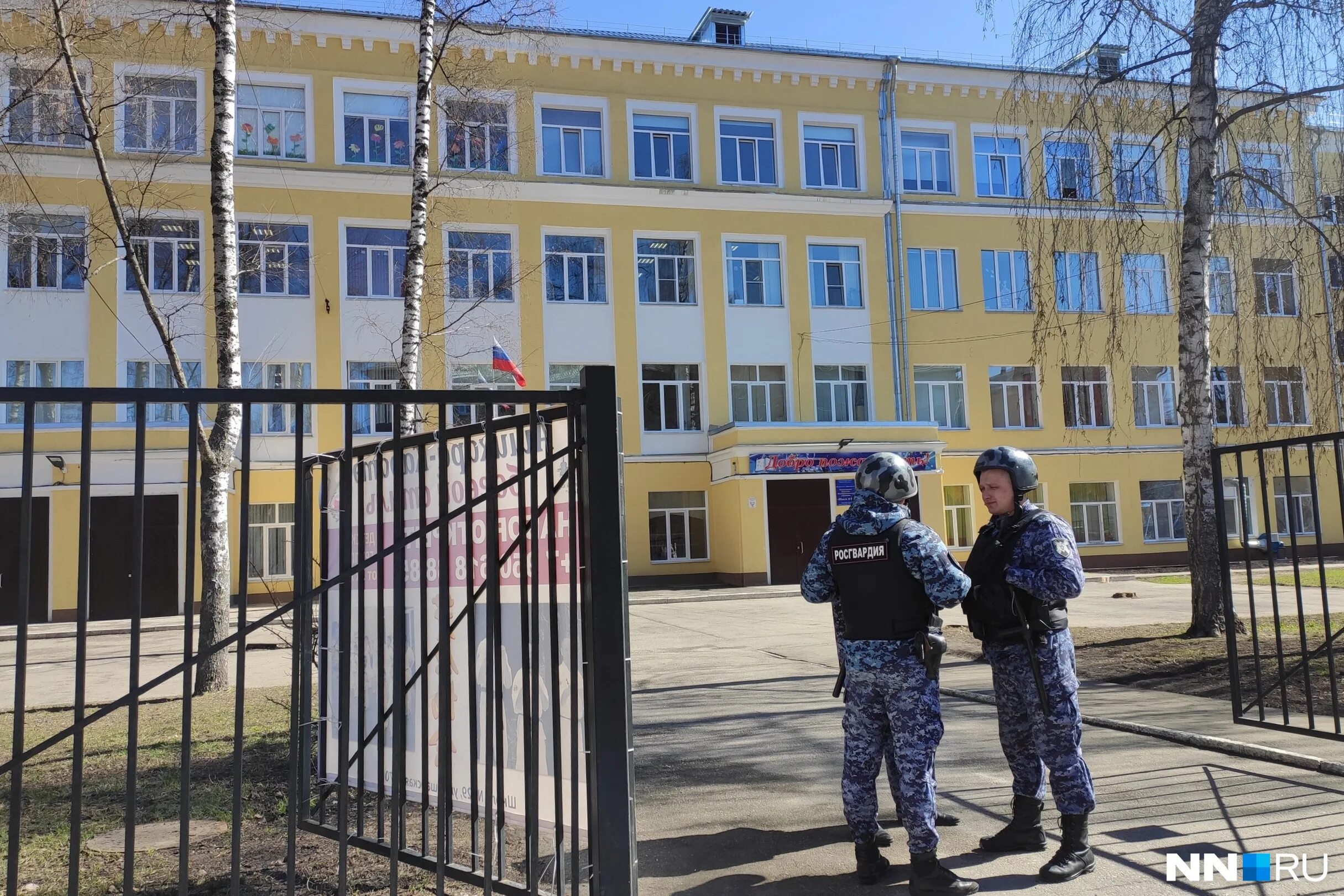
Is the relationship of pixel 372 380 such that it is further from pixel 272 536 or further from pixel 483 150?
pixel 483 150

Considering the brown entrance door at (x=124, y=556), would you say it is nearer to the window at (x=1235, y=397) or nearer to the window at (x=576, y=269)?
the window at (x=576, y=269)

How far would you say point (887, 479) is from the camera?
14.8 ft

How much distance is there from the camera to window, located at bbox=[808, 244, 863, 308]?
30.1 meters

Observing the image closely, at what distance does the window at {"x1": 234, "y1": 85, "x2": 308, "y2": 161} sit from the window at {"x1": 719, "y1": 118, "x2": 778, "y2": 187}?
11.9 m

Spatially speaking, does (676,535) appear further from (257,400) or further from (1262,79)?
(257,400)

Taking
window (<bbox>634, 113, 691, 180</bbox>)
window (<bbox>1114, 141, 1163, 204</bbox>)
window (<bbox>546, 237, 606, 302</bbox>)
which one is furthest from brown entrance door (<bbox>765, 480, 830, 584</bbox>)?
window (<bbox>1114, 141, 1163, 204</bbox>)

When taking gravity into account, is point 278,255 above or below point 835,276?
below

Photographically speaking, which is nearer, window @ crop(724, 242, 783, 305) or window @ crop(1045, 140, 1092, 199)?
window @ crop(1045, 140, 1092, 199)

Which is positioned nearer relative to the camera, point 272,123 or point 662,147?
point 272,123

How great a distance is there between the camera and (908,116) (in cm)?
3111

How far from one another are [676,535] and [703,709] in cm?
1998

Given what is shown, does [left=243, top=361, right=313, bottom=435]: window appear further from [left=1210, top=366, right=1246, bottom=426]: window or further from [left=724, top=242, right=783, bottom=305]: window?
[left=1210, top=366, right=1246, bottom=426]: window

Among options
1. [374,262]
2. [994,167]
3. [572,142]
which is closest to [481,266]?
[374,262]

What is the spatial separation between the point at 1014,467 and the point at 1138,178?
8.97m
